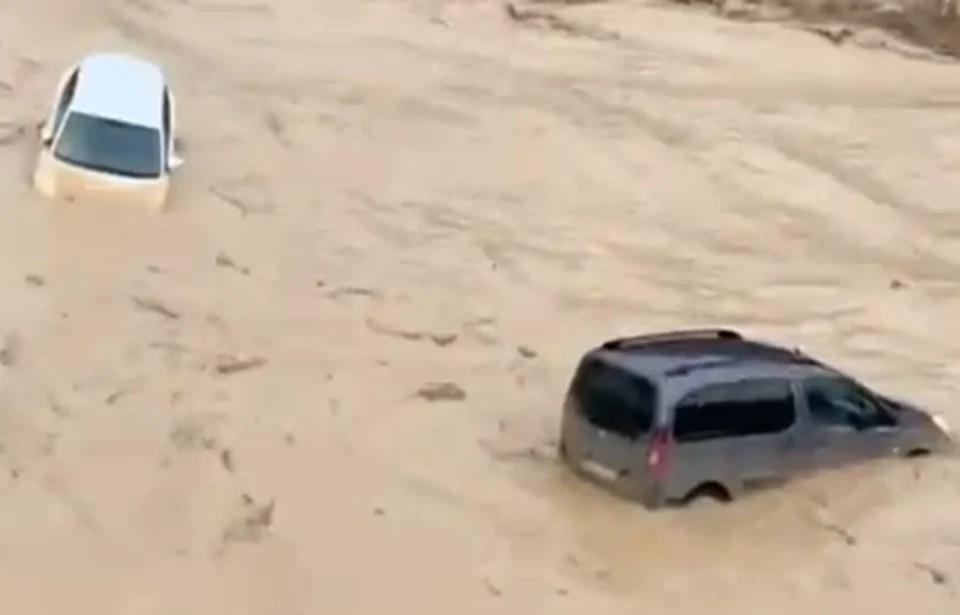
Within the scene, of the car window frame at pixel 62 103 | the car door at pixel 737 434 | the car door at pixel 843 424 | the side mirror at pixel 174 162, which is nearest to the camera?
the car door at pixel 737 434

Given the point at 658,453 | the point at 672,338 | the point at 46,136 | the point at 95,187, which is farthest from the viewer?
the point at 46,136

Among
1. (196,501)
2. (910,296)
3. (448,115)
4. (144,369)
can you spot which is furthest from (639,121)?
(196,501)

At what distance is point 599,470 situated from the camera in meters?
9.23

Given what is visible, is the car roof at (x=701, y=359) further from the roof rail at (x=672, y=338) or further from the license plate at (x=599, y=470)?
the license plate at (x=599, y=470)

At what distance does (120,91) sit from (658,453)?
4.90 m

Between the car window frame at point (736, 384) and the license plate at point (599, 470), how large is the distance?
14.1 inches

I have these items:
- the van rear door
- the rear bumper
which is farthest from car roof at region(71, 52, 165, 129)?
the van rear door

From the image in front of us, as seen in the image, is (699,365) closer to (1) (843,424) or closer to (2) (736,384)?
(2) (736,384)

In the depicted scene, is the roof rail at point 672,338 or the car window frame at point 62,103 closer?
the roof rail at point 672,338

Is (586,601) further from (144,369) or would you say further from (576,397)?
(144,369)

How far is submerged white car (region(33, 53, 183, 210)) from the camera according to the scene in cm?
1190

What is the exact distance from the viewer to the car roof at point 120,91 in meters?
12.2

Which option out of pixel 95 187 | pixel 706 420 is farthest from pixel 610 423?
pixel 95 187

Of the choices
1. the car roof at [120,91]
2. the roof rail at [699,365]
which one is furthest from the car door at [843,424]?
the car roof at [120,91]
